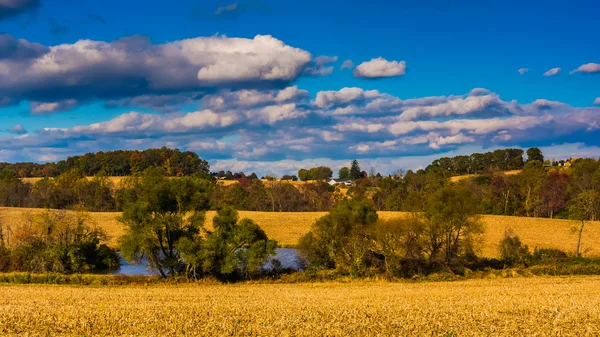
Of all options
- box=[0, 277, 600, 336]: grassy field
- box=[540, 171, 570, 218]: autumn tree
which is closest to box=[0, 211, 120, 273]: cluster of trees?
box=[0, 277, 600, 336]: grassy field

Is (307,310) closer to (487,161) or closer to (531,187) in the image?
(531,187)

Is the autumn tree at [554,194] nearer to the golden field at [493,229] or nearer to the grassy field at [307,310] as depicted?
the golden field at [493,229]

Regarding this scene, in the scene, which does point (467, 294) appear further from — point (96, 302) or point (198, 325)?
point (96, 302)

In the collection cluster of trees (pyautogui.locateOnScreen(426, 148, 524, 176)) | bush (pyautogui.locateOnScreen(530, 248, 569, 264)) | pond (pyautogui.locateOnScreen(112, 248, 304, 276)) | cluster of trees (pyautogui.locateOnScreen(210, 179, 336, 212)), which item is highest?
cluster of trees (pyautogui.locateOnScreen(426, 148, 524, 176))

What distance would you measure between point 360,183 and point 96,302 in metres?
106

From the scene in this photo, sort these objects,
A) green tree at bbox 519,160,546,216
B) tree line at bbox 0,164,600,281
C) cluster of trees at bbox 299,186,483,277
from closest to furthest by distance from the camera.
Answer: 1. tree line at bbox 0,164,600,281
2. cluster of trees at bbox 299,186,483,277
3. green tree at bbox 519,160,546,216

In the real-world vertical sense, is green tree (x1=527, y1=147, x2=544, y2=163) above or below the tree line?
above

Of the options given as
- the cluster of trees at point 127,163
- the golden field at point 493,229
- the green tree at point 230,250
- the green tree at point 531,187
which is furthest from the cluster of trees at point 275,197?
the green tree at point 230,250

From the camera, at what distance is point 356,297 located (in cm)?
3091

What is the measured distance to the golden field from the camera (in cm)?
6048

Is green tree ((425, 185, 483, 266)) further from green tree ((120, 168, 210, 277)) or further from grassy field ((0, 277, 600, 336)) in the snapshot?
green tree ((120, 168, 210, 277))

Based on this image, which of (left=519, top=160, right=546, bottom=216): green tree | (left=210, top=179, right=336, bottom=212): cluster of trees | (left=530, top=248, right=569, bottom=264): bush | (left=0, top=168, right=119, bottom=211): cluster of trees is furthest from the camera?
(left=210, top=179, right=336, bottom=212): cluster of trees

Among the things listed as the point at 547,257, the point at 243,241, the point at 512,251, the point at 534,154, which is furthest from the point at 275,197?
the point at 534,154

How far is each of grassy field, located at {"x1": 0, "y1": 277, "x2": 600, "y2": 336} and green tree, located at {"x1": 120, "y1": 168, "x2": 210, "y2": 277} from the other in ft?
12.9
